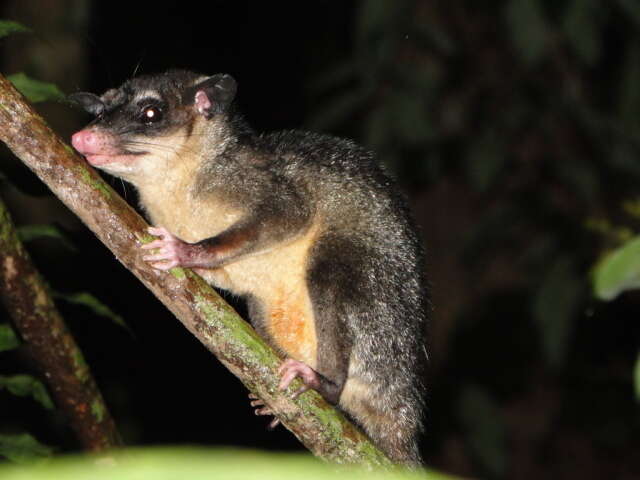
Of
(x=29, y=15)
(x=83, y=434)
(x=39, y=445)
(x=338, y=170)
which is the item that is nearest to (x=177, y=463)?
(x=39, y=445)

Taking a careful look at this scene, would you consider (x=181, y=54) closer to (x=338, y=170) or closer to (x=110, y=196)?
(x=338, y=170)

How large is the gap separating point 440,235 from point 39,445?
20.5ft

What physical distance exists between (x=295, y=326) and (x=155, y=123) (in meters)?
1.05

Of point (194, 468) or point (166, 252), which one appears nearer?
point (194, 468)

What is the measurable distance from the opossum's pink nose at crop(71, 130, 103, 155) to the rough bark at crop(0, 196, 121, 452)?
0.56 m

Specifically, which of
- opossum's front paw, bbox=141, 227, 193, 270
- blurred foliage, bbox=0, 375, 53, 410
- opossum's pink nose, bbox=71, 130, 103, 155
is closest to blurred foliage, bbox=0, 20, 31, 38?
opossum's pink nose, bbox=71, 130, 103, 155

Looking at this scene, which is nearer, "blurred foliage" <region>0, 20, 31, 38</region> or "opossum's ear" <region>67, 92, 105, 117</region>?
"blurred foliage" <region>0, 20, 31, 38</region>

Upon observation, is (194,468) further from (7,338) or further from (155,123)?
(155,123)

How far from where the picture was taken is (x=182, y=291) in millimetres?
2594

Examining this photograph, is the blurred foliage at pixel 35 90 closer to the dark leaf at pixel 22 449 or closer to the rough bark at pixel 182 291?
the rough bark at pixel 182 291

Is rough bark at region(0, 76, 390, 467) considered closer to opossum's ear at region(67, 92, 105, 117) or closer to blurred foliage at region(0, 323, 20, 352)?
blurred foliage at region(0, 323, 20, 352)

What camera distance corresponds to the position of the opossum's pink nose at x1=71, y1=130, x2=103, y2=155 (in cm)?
316

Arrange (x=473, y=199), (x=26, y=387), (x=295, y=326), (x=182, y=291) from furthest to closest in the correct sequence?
(x=473, y=199) < (x=295, y=326) < (x=26, y=387) < (x=182, y=291)

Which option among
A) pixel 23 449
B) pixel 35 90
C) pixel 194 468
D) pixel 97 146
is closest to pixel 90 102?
pixel 97 146
